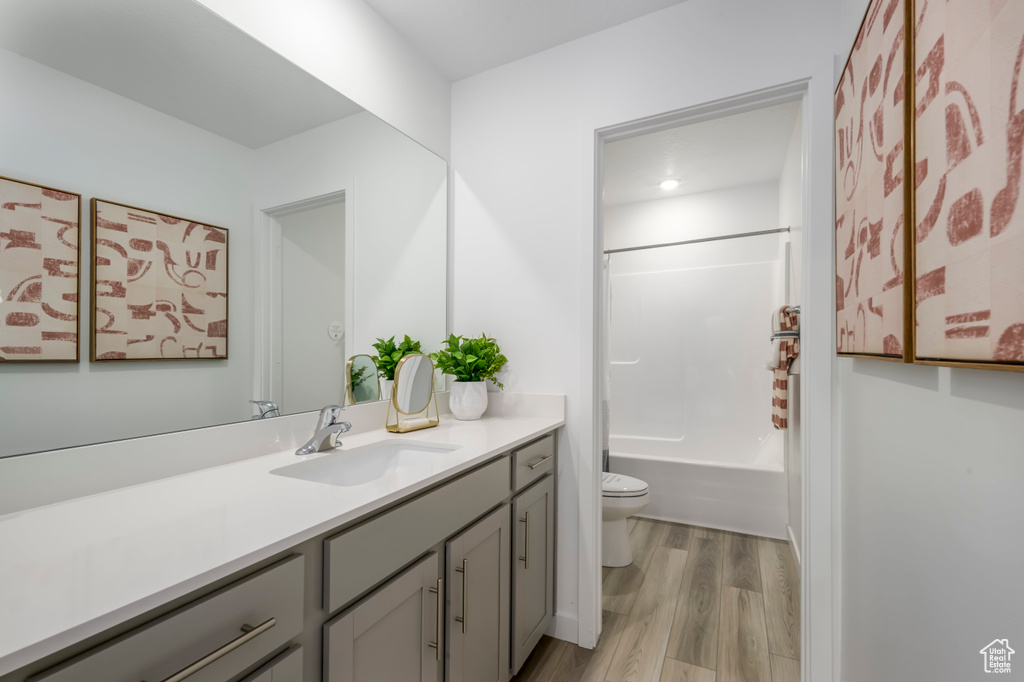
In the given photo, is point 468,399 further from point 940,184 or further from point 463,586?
point 940,184

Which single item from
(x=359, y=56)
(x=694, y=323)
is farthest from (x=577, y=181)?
(x=694, y=323)

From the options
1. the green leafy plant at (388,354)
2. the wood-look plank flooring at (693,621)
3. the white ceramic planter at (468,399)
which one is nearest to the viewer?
the wood-look plank flooring at (693,621)

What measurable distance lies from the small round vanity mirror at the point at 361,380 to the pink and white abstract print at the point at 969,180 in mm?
1565

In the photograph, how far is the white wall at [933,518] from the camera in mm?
591

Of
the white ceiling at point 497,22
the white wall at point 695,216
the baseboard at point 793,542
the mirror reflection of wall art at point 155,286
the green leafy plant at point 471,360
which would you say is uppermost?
the white ceiling at point 497,22

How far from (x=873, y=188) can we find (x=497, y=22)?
149cm

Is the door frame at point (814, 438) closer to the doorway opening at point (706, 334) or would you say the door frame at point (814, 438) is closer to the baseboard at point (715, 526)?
the doorway opening at point (706, 334)

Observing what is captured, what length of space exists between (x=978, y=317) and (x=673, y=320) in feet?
9.94

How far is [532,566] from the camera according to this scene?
63.4 inches

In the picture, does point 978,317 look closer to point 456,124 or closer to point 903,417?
point 903,417

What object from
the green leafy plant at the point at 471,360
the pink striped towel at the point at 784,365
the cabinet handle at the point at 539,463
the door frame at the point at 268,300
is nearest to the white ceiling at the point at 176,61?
the door frame at the point at 268,300

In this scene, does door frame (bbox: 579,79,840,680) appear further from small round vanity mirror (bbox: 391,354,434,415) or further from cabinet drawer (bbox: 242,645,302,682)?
cabinet drawer (bbox: 242,645,302,682)

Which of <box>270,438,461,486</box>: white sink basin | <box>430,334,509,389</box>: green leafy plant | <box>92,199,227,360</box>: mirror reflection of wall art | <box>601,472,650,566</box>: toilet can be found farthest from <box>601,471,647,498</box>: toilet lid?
<box>92,199,227,360</box>: mirror reflection of wall art

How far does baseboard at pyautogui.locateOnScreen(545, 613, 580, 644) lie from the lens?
1794 millimetres
